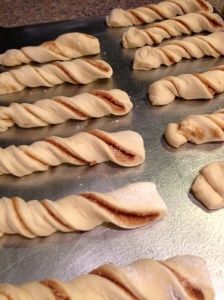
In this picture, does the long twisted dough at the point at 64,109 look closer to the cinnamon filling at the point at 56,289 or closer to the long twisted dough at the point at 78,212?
the long twisted dough at the point at 78,212

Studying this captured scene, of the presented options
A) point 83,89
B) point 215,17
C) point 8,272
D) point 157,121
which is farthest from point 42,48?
point 8,272

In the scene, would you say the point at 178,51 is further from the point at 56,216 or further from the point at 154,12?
the point at 56,216

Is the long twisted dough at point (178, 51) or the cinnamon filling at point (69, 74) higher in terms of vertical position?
the long twisted dough at point (178, 51)

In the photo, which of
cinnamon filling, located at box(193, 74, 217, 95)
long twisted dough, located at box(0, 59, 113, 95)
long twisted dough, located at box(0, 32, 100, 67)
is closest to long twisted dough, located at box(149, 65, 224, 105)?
cinnamon filling, located at box(193, 74, 217, 95)

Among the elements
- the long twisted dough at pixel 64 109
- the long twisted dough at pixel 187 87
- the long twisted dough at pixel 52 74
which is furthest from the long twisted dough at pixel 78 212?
the long twisted dough at pixel 52 74

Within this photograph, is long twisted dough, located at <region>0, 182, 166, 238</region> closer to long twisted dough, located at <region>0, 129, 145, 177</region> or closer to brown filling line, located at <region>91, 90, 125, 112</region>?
long twisted dough, located at <region>0, 129, 145, 177</region>

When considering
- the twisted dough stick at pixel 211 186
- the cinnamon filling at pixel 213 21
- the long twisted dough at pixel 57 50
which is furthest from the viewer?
the cinnamon filling at pixel 213 21
